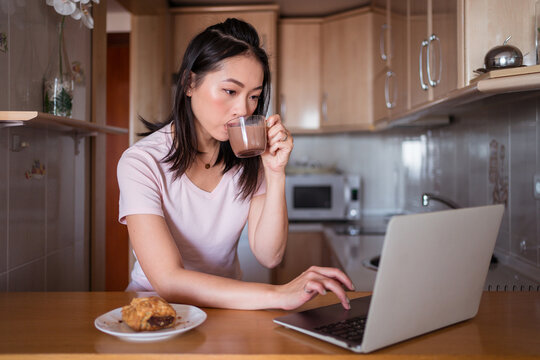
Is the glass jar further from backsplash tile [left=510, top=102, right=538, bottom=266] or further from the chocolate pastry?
backsplash tile [left=510, top=102, right=538, bottom=266]

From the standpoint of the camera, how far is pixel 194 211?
133 cm

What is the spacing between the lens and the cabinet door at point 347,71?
10.7ft

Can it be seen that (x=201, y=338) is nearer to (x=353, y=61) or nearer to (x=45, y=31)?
(x=45, y=31)

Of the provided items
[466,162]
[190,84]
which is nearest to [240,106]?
[190,84]

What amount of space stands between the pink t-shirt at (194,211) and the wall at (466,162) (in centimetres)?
91

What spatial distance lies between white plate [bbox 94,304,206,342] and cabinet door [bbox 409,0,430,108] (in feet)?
4.30

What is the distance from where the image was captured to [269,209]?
1.32 meters

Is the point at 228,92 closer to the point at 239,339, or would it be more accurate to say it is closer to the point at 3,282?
the point at 239,339

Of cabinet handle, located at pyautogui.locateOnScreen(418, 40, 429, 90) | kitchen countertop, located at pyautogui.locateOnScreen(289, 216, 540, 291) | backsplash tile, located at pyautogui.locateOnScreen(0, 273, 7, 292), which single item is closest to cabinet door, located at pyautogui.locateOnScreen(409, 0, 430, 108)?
cabinet handle, located at pyautogui.locateOnScreen(418, 40, 429, 90)

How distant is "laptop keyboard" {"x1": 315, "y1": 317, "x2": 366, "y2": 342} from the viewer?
806 millimetres

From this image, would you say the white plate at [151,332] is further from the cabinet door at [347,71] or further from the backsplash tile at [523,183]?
the cabinet door at [347,71]

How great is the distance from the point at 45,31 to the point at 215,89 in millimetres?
702

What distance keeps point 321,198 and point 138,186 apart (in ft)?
7.76

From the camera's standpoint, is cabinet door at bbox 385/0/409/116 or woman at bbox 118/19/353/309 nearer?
woman at bbox 118/19/353/309
